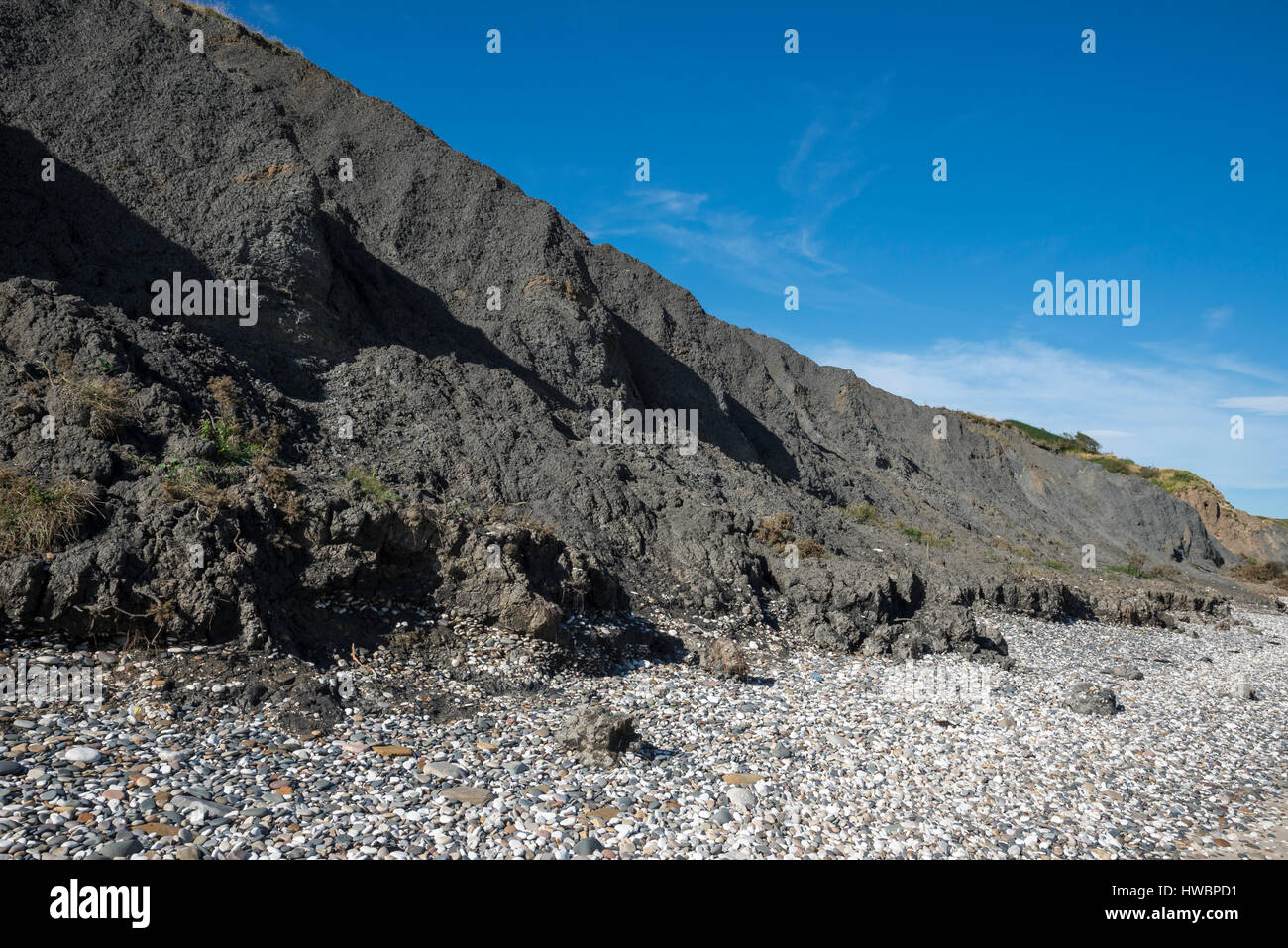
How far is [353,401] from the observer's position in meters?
14.3

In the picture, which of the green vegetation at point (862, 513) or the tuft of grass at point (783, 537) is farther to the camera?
the green vegetation at point (862, 513)

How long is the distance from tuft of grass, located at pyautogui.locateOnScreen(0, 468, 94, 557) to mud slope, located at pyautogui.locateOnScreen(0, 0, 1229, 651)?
0.25 feet

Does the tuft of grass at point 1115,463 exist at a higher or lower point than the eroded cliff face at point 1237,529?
higher

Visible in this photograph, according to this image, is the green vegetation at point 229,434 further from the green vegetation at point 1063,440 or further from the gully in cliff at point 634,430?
the green vegetation at point 1063,440

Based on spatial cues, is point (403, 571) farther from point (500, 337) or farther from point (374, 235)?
point (374, 235)

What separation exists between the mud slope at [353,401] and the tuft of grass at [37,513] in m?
0.08

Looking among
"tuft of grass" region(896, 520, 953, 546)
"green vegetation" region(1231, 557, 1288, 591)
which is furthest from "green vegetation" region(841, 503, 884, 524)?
"green vegetation" region(1231, 557, 1288, 591)

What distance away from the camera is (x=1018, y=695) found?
1102 centimetres

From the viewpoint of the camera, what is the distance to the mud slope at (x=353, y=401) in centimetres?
881

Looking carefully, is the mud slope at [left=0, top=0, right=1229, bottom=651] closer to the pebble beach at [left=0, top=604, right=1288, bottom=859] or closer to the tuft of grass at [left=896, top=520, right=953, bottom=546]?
the tuft of grass at [left=896, top=520, right=953, bottom=546]

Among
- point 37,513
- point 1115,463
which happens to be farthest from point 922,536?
point 1115,463

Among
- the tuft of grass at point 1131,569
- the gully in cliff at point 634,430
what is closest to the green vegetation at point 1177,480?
the tuft of grass at point 1131,569

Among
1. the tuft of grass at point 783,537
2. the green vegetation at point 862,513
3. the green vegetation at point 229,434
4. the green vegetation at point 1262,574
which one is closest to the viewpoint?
the green vegetation at point 229,434
